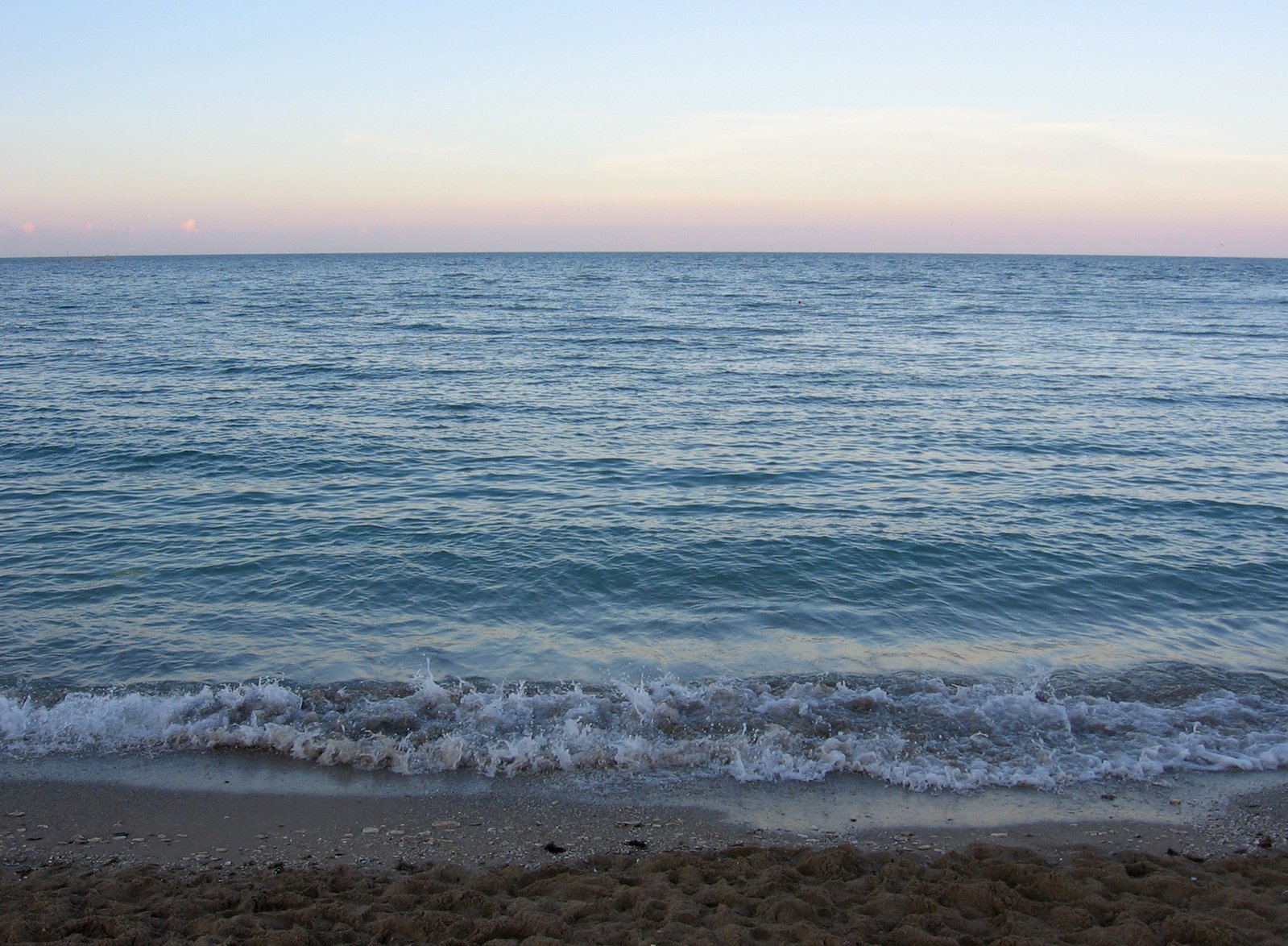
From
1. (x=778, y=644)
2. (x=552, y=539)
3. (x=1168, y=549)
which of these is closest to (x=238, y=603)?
(x=552, y=539)

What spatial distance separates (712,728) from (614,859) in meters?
2.36

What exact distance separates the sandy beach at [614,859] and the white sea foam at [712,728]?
0.94 feet

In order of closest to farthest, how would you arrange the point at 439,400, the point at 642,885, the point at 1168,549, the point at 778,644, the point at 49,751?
the point at 642,885
the point at 49,751
the point at 778,644
the point at 1168,549
the point at 439,400

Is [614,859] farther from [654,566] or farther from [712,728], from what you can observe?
[654,566]

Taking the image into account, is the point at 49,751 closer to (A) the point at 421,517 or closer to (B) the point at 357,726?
(B) the point at 357,726

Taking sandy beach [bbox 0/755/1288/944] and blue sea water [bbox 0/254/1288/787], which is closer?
sandy beach [bbox 0/755/1288/944]

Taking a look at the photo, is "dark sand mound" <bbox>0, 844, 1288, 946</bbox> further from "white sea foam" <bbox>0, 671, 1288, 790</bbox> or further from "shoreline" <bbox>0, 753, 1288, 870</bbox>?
"white sea foam" <bbox>0, 671, 1288, 790</bbox>

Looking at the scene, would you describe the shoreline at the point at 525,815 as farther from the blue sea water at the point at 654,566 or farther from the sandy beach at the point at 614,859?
the blue sea water at the point at 654,566

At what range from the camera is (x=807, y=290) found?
68.1 m

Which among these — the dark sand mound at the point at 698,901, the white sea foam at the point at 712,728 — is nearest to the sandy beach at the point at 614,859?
the dark sand mound at the point at 698,901

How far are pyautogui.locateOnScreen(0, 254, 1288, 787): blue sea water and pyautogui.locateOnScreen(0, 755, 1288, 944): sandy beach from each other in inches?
17.4

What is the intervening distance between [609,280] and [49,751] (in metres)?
76.2

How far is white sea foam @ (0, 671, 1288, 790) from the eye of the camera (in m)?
7.69

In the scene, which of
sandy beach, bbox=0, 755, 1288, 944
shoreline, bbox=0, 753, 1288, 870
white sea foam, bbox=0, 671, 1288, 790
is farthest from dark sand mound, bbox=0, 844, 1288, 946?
white sea foam, bbox=0, 671, 1288, 790
